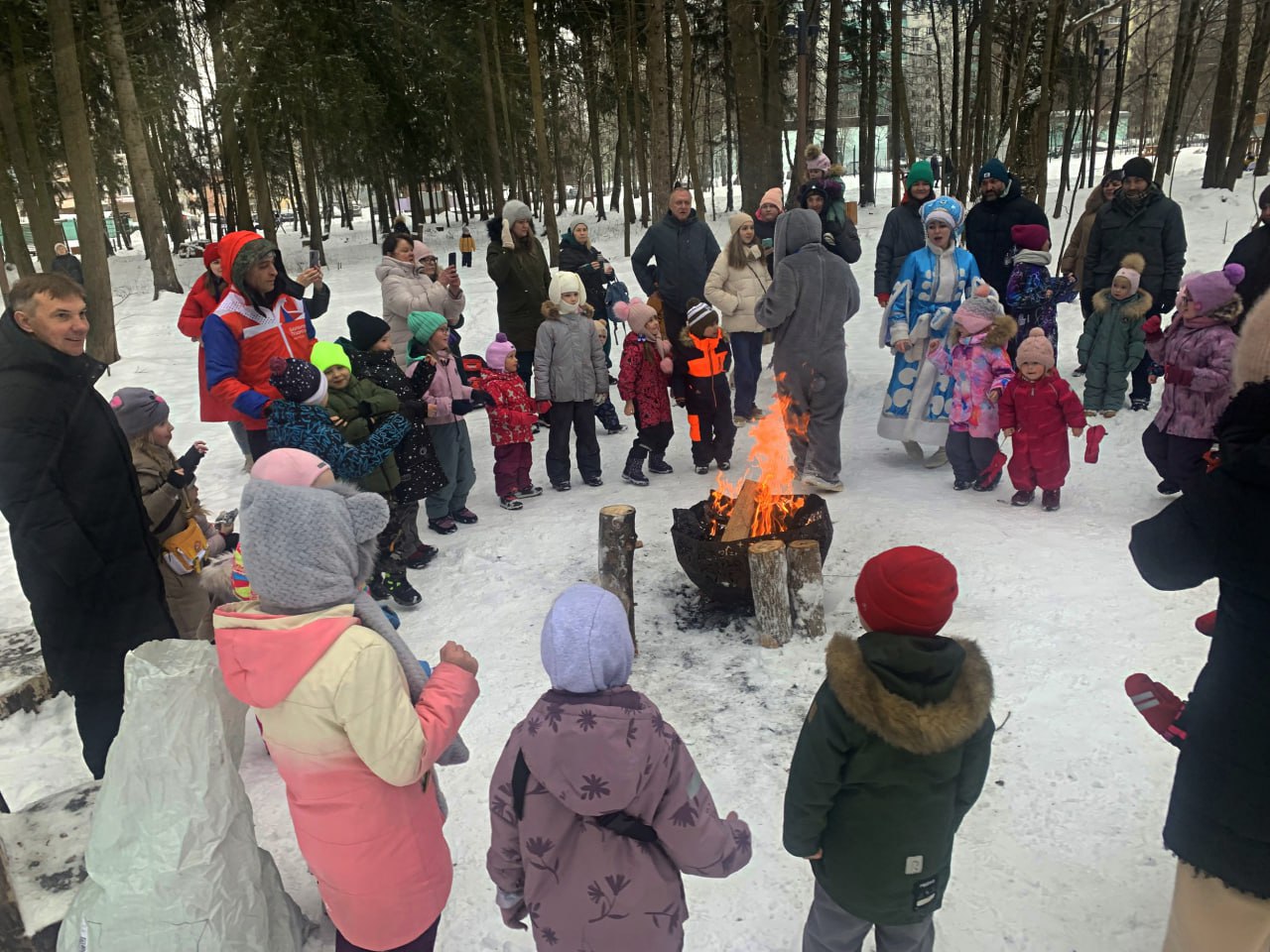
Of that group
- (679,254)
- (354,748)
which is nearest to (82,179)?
(679,254)

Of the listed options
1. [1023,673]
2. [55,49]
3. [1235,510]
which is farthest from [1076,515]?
[55,49]

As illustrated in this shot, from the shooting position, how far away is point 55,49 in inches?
451

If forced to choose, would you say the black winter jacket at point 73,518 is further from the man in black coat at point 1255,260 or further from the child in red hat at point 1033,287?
the man in black coat at point 1255,260

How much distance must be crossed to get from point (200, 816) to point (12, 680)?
9.74 ft

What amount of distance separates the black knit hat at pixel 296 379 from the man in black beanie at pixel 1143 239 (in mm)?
7042

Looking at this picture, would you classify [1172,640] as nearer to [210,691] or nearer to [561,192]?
[210,691]

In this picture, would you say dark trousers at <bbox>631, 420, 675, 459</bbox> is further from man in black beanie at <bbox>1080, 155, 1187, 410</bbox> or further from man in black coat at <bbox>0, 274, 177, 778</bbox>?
man in black beanie at <bbox>1080, 155, 1187, 410</bbox>

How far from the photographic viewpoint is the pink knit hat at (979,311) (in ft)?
19.9

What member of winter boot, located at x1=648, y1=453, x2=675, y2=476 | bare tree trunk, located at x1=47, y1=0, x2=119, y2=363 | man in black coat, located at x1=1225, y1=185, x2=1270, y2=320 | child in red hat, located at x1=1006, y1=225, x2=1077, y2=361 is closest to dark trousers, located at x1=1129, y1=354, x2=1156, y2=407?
child in red hat, located at x1=1006, y1=225, x2=1077, y2=361

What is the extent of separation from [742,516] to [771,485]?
Result: 0.51m

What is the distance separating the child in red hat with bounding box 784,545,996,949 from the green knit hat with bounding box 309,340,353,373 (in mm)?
3754

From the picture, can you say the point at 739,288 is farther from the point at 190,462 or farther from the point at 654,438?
the point at 190,462

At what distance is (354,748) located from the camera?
81.3 inches

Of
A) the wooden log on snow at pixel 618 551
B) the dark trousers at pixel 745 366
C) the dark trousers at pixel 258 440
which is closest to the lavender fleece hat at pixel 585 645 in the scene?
the wooden log on snow at pixel 618 551
